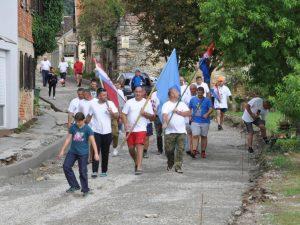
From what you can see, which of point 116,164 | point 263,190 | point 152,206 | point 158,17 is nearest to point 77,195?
point 152,206

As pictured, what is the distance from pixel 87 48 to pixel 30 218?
56.8 m

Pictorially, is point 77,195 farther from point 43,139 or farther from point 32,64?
point 32,64

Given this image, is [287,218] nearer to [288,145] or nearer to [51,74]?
[288,145]

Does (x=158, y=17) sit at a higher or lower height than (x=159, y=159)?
higher

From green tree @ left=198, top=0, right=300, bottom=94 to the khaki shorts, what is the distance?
172cm

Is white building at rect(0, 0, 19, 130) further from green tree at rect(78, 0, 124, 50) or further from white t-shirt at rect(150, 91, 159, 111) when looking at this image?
green tree at rect(78, 0, 124, 50)

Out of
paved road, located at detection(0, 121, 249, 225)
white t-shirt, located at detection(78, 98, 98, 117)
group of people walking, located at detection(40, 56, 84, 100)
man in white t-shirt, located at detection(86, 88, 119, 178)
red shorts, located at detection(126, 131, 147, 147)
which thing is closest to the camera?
paved road, located at detection(0, 121, 249, 225)

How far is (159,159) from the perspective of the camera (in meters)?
17.7

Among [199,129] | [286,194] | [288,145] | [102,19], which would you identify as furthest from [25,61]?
[102,19]

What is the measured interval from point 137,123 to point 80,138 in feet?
8.43

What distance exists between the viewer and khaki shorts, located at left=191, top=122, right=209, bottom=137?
1812 centimetres

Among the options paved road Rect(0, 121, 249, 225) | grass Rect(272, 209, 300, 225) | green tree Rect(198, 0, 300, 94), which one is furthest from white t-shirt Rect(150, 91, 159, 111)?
grass Rect(272, 209, 300, 225)

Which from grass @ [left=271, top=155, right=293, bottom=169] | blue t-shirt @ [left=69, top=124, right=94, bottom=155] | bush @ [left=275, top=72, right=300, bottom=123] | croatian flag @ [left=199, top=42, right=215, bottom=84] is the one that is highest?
croatian flag @ [left=199, top=42, right=215, bottom=84]

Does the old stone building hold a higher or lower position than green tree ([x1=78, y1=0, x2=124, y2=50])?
lower
